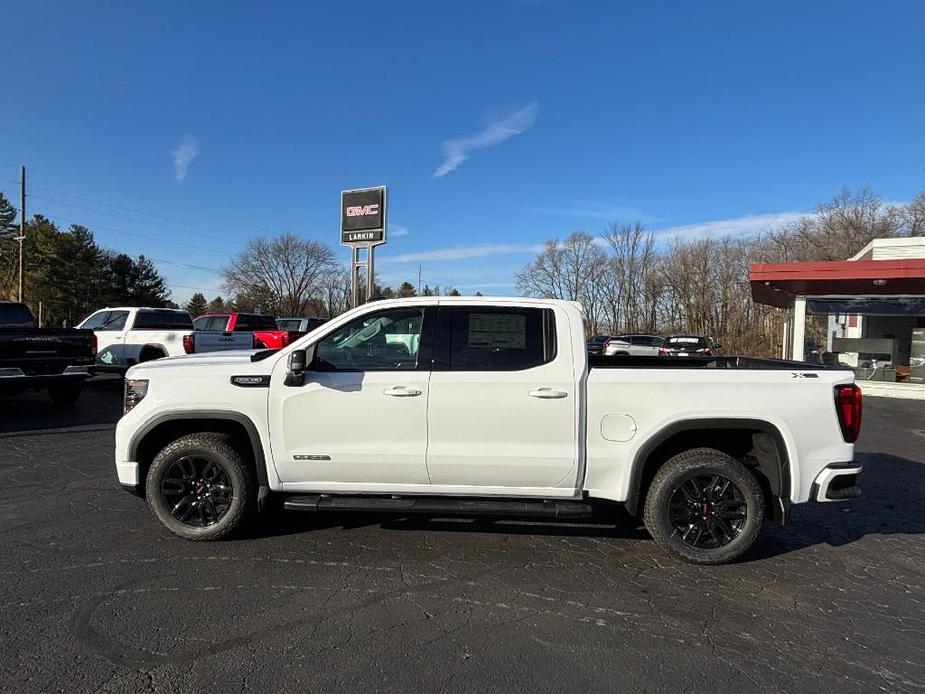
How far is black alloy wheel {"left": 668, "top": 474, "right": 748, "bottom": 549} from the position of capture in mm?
3994

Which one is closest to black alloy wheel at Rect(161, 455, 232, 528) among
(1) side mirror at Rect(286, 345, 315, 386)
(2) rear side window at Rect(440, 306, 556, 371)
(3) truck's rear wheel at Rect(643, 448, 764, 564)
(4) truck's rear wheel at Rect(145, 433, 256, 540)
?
(4) truck's rear wheel at Rect(145, 433, 256, 540)

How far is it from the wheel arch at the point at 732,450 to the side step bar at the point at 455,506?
47 centimetres

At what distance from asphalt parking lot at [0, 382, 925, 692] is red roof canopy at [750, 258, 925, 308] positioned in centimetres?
1229

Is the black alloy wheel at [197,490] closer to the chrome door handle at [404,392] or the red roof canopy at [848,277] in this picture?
the chrome door handle at [404,392]

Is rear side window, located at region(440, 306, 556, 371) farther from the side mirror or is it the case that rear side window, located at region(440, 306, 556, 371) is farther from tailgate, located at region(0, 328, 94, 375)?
tailgate, located at region(0, 328, 94, 375)

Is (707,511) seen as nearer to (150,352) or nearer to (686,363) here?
(686,363)

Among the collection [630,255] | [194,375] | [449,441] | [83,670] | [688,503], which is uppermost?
[630,255]

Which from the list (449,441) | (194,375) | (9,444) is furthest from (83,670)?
(9,444)

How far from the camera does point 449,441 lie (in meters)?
4.03

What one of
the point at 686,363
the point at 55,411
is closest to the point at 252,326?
the point at 55,411

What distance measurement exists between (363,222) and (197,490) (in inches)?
536

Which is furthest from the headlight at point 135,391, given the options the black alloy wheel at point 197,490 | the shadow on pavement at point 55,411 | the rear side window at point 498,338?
the shadow on pavement at point 55,411

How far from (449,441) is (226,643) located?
5.93ft

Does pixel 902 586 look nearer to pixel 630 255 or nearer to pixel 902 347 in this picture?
pixel 902 347
